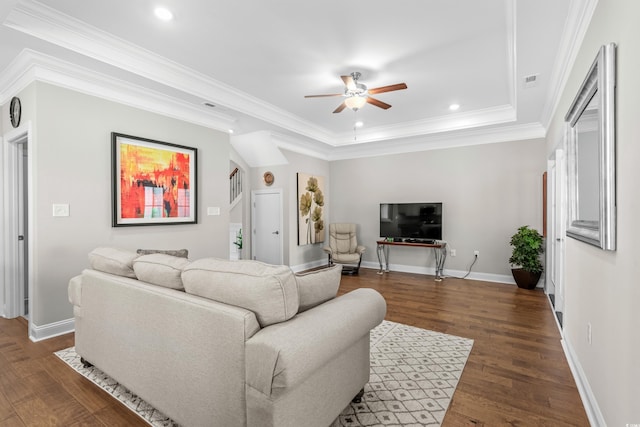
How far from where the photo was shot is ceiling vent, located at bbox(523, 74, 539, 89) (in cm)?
331

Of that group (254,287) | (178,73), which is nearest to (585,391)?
(254,287)

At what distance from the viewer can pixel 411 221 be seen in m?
6.06

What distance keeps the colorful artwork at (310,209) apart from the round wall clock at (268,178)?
0.58 meters

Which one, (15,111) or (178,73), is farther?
(178,73)

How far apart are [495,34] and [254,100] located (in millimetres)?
2992

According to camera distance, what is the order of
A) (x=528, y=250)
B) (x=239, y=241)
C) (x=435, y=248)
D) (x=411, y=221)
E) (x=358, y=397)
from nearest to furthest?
(x=358, y=397)
(x=528, y=250)
(x=435, y=248)
(x=411, y=221)
(x=239, y=241)

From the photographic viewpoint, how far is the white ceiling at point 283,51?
2510 millimetres

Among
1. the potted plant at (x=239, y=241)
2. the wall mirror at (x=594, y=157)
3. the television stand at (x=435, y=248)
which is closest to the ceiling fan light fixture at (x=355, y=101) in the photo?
the wall mirror at (x=594, y=157)

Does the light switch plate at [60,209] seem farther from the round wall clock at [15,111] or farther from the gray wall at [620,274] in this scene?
the gray wall at [620,274]

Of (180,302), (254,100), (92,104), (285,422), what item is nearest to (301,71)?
(254,100)

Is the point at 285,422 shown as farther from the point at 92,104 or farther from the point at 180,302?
the point at 92,104

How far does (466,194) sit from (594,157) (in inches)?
157

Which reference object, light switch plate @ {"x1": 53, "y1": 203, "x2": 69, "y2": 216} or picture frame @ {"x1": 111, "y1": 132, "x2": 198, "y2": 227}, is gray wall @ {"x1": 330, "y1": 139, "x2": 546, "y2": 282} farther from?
light switch plate @ {"x1": 53, "y1": 203, "x2": 69, "y2": 216}

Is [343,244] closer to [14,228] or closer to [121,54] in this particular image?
[121,54]
